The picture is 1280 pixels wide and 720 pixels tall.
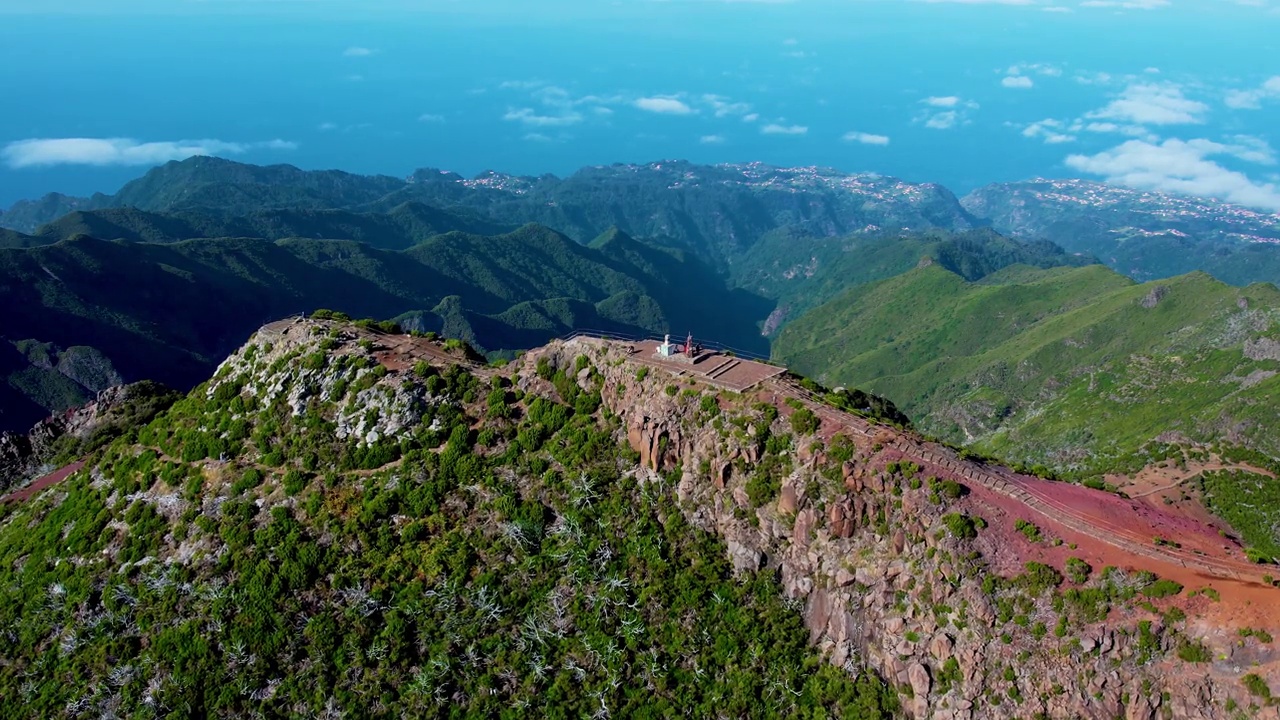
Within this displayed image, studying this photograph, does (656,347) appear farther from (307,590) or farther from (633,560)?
(307,590)

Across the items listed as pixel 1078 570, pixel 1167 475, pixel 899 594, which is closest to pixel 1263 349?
pixel 1167 475

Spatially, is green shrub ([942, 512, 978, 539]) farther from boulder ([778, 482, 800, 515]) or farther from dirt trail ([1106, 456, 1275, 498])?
dirt trail ([1106, 456, 1275, 498])

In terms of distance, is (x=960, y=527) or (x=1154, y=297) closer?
(x=960, y=527)

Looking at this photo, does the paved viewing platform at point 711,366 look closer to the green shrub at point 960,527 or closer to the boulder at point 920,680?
the green shrub at point 960,527

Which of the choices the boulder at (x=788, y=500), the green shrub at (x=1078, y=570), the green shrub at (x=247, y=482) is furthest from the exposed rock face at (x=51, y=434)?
the green shrub at (x=1078, y=570)

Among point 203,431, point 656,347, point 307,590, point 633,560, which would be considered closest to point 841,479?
point 633,560

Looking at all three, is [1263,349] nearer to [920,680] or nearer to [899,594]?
[899,594]
